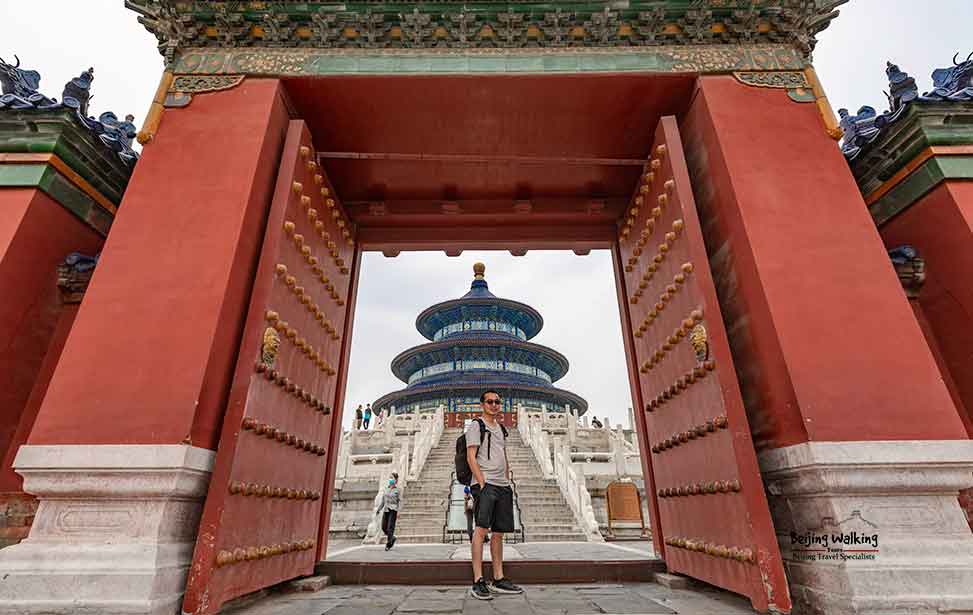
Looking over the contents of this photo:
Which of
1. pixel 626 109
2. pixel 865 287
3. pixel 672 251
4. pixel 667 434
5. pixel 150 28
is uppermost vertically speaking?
pixel 150 28

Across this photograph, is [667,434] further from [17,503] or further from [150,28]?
[150,28]

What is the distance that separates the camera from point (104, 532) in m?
2.66

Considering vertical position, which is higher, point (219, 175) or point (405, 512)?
point (219, 175)

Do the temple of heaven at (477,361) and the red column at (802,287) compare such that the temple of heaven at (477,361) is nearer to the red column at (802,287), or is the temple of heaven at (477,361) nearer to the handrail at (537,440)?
the handrail at (537,440)

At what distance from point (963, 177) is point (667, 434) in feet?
9.10

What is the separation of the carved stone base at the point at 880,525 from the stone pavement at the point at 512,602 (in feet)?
1.84

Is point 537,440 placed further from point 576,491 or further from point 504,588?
point 504,588

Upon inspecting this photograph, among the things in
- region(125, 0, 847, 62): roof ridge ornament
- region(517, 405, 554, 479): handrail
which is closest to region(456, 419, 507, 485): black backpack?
region(125, 0, 847, 62): roof ridge ornament

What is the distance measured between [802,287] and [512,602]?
8.84ft

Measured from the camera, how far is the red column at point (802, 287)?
286 cm

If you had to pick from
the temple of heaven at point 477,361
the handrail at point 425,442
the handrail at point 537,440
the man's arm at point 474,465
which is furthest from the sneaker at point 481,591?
the temple of heaven at point 477,361

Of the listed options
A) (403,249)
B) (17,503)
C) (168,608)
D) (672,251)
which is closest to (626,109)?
(672,251)

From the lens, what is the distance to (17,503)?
12.7 feet

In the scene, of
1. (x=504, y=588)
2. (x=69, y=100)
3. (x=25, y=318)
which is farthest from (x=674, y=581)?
(x=69, y=100)
